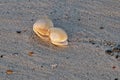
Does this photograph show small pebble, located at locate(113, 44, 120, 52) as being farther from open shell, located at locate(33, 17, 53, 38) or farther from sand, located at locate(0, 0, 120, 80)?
open shell, located at locate(33, 17, 53, 38)

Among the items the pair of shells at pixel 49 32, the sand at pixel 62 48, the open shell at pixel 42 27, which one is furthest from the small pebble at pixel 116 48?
the open shell at pixel 42 27

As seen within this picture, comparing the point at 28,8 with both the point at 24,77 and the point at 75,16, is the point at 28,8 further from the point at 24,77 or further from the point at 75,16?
the point at 24,77

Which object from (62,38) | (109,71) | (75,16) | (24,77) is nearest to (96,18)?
(75,16)

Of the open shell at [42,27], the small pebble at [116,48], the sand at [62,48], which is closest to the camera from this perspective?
the sand at [62,48]

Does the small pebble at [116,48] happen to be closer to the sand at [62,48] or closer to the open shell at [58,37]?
the sand at [62,48]

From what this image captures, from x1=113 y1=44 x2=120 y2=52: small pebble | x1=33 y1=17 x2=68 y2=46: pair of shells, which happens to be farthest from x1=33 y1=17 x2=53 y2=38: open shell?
x1=113 y1=44 x2=120 y2=52: small pebble

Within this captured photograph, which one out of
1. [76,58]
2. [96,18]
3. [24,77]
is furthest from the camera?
[96,18]
